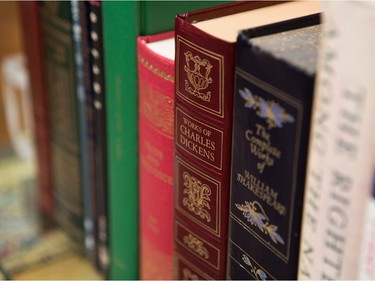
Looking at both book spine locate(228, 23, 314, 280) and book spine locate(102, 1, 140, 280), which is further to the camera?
book spine locate(102, 1, 140, 280)

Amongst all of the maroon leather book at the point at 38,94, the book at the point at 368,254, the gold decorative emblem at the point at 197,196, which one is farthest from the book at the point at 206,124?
the maroon leather book at the point at 38,94

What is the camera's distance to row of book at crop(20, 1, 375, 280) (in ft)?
1.45

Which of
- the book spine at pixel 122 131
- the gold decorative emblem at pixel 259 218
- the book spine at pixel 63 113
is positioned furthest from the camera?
the book spine at pixel 63 113

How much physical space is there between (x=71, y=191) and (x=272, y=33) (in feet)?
1.29

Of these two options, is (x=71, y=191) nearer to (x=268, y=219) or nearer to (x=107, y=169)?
(x=107, y=169)

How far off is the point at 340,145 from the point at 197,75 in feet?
0.47

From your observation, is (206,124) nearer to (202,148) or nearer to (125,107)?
(202,148)

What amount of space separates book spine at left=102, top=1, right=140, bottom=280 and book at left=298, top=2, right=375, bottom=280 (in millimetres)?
229

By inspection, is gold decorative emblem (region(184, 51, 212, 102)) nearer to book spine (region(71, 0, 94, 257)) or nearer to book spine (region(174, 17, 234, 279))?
book spine (region(174, 17, 234, 279))

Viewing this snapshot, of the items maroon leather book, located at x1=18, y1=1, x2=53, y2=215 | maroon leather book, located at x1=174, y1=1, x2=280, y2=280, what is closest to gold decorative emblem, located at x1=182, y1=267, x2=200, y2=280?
maroon leather book, located at x1=174, y1=1, x2=280, y2=280

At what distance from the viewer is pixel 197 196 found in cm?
58

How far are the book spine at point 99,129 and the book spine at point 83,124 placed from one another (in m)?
0.02

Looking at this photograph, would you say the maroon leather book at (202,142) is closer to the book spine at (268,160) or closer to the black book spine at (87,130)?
the book spine at (268,160)

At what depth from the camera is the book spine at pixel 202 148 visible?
52 centimetres
